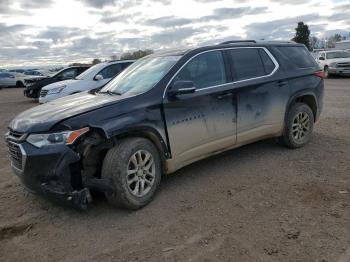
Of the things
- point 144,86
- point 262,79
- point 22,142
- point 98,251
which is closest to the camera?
point 98,251

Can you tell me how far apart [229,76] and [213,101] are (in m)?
0.54

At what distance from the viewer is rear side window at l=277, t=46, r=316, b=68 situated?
20.2ft

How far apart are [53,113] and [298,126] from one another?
3948mm

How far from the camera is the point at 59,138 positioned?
3.88m

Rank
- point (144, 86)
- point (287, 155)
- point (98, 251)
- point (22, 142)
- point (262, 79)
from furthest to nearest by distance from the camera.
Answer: point (287, 155), point (262, 79), point (144, 86), point (22, 142), point (98, 251)

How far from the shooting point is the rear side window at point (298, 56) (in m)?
6.17

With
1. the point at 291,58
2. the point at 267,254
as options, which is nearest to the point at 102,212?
the point at 267,254

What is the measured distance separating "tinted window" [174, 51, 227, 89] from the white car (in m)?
7.01

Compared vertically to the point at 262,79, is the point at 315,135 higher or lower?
lower

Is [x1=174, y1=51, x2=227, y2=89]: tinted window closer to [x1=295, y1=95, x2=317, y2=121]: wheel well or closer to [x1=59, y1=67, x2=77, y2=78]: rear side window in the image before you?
[x1=295, y1=95, x2=317, y2=121]: wheel well

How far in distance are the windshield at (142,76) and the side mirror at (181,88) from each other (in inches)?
9.8

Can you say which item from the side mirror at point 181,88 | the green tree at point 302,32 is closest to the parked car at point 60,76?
the side mirror at point 181,88

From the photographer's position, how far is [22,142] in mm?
4016

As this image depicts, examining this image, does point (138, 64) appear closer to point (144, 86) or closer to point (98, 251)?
point (144, 86)
